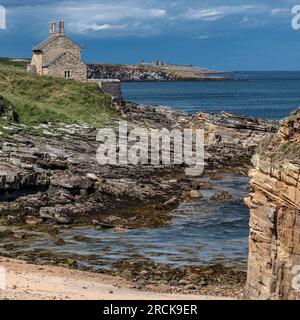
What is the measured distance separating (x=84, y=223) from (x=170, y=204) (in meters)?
6.15

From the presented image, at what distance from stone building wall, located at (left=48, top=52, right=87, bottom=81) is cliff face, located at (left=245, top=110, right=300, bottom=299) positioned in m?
58.1

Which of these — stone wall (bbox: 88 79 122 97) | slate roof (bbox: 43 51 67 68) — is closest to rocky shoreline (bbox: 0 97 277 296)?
stone wall (bbox: 88 79 122 97)

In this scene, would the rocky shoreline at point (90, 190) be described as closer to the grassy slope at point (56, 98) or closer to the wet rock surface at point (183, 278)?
the wet rock surface at point (183, 278)

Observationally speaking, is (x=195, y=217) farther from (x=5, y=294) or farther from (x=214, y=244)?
(x=5, y=294)

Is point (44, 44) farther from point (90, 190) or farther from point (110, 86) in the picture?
point (90, 190)

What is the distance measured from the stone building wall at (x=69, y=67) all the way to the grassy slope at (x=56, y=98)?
13.6 ft

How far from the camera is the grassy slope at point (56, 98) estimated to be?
196ft

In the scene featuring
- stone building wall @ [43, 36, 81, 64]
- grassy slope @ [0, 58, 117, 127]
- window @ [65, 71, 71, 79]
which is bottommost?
grassy slope @ [0, 58, 117, 127]

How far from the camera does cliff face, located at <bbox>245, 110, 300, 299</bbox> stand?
1758cm

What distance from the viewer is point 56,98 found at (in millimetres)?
67062
